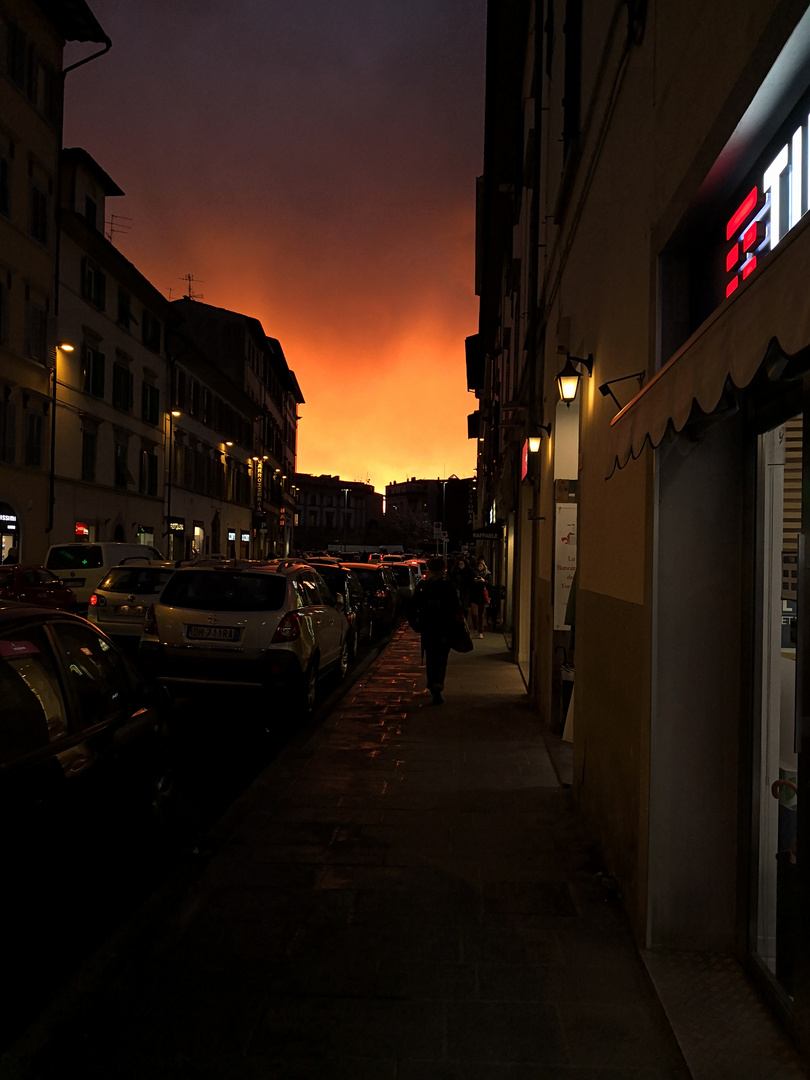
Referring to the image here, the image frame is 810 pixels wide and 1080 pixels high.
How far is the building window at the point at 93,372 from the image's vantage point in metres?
31.2

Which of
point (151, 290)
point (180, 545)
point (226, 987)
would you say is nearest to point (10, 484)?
point (151, 290)

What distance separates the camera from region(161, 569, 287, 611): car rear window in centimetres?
950

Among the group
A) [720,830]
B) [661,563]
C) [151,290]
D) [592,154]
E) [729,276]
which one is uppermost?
[151,290]

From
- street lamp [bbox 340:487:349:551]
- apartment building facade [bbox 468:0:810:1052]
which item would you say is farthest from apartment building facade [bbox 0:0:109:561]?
street lamp [bbox 340:487:349:551]

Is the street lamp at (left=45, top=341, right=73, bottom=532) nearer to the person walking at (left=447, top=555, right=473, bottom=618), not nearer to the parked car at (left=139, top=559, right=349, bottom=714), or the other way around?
the person walking at (left=447, top=555, right=473, bottom=618)

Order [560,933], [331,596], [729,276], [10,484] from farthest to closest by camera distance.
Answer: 1. [10,484]
2. [331,596]
3. [560,933]
4. [729,276]

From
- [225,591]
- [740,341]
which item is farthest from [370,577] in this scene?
[740,341]

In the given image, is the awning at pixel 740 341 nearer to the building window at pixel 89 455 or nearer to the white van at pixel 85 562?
the white van at pixel 85 562

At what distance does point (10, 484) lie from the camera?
2553 cm

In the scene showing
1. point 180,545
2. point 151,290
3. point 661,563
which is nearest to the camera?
point 661,563

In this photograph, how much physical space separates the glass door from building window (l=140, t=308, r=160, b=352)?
119 feet

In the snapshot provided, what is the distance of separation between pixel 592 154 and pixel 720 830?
16.0ft

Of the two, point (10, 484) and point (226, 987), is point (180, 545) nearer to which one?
point (10, 484)

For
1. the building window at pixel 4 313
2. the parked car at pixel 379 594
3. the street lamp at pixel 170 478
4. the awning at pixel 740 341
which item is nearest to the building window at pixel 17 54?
the building window at pixel 4 313
